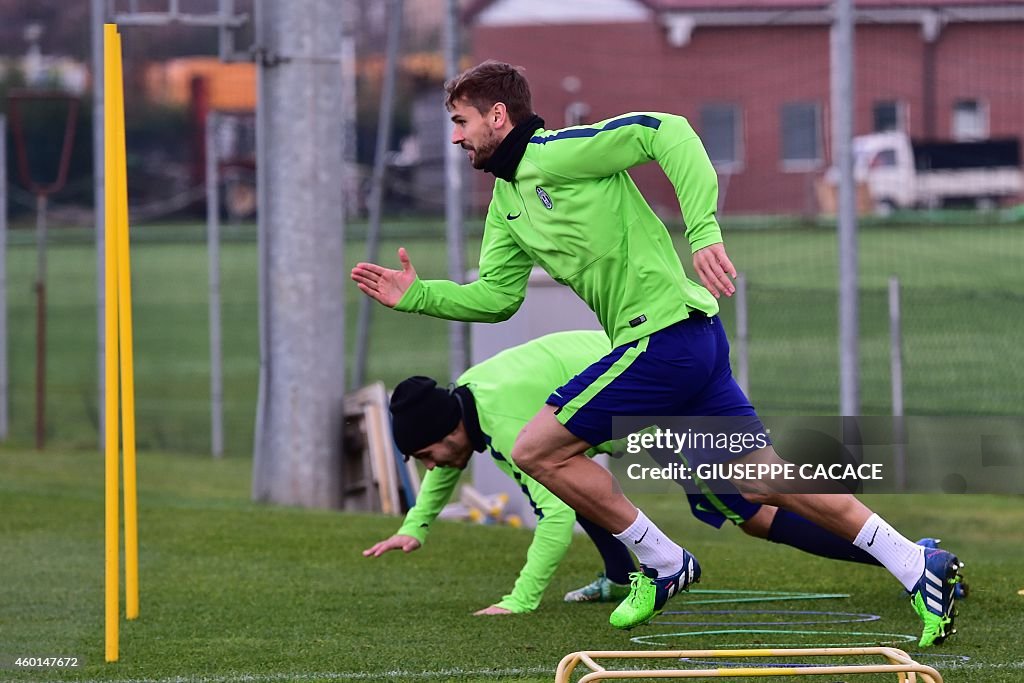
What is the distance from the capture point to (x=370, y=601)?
7336 mm

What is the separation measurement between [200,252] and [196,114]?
44.0ft

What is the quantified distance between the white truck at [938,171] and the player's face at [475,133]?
11.3 metres

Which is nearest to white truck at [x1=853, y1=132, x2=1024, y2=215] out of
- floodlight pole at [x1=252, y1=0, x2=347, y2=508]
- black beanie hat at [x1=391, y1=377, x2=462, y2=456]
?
floodlight pole at [x1=252, y1=0, x2=347, y2=508]

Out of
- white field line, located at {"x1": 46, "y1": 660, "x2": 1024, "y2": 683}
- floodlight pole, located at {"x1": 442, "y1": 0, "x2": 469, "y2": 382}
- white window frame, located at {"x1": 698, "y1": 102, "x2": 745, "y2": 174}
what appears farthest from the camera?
white window frame, located at {"x1": 698, "y1": 102, "x2": 745, "y2": 174}

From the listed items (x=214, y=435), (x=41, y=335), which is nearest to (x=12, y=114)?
(x=41, y=335)

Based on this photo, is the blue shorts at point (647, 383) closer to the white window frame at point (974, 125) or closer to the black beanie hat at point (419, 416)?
the black beanie hat at point (419, 416)

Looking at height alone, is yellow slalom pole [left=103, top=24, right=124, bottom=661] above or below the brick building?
below

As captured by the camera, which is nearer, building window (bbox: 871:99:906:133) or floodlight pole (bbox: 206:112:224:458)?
floodlight pole (bbox: 206:112:224:458)

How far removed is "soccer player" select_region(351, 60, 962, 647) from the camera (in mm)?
5793

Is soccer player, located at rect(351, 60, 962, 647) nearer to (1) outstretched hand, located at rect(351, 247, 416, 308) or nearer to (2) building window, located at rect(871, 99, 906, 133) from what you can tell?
(1) outstretched hand, located at rect(351, 247, 416, 308)

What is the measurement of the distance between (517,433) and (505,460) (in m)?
0.12

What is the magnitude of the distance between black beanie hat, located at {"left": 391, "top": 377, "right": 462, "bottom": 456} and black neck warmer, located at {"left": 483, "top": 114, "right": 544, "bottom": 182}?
1.13m

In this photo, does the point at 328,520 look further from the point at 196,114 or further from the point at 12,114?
the point at 196,114

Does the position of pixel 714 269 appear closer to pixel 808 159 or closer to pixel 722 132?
pixel 808 159
